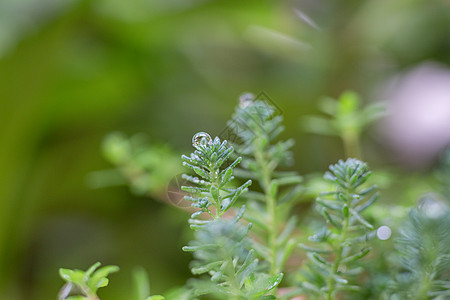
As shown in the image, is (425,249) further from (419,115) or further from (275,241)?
(419,115)

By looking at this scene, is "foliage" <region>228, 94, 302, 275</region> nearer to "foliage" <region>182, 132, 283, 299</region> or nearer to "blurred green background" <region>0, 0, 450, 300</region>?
"foliage" <region>182, 132, 283, 299</region>

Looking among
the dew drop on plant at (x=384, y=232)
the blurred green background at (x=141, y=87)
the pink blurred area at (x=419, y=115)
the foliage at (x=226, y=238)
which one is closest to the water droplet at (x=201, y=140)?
the foliage at (x=226, y=238)

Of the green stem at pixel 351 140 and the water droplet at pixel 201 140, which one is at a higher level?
the green stem at pixel 351 140

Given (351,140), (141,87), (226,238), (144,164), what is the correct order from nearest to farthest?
(226,238) < (144,164) < (351,140) < (141,87)

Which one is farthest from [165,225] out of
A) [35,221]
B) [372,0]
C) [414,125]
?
[372,0]

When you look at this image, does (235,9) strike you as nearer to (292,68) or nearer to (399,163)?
(292,68)

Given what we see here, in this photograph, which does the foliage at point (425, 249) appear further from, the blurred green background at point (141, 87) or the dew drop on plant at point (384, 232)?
the blurred green background at point (141, 87)

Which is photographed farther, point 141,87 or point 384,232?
point 141,87

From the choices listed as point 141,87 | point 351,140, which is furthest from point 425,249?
point 141,87

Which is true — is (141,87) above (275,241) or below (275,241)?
above

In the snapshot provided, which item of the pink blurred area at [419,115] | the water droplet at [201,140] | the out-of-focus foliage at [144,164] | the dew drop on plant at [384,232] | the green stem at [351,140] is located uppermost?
the pink blurred area at [419,115]

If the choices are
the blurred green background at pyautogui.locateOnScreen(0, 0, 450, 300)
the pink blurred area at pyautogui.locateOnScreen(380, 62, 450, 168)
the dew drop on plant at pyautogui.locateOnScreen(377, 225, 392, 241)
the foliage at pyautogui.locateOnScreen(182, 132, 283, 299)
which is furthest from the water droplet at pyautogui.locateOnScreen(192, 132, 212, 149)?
the pink blurred area at pyautogui.locateOnScreen(380, 62, 450, 168)
